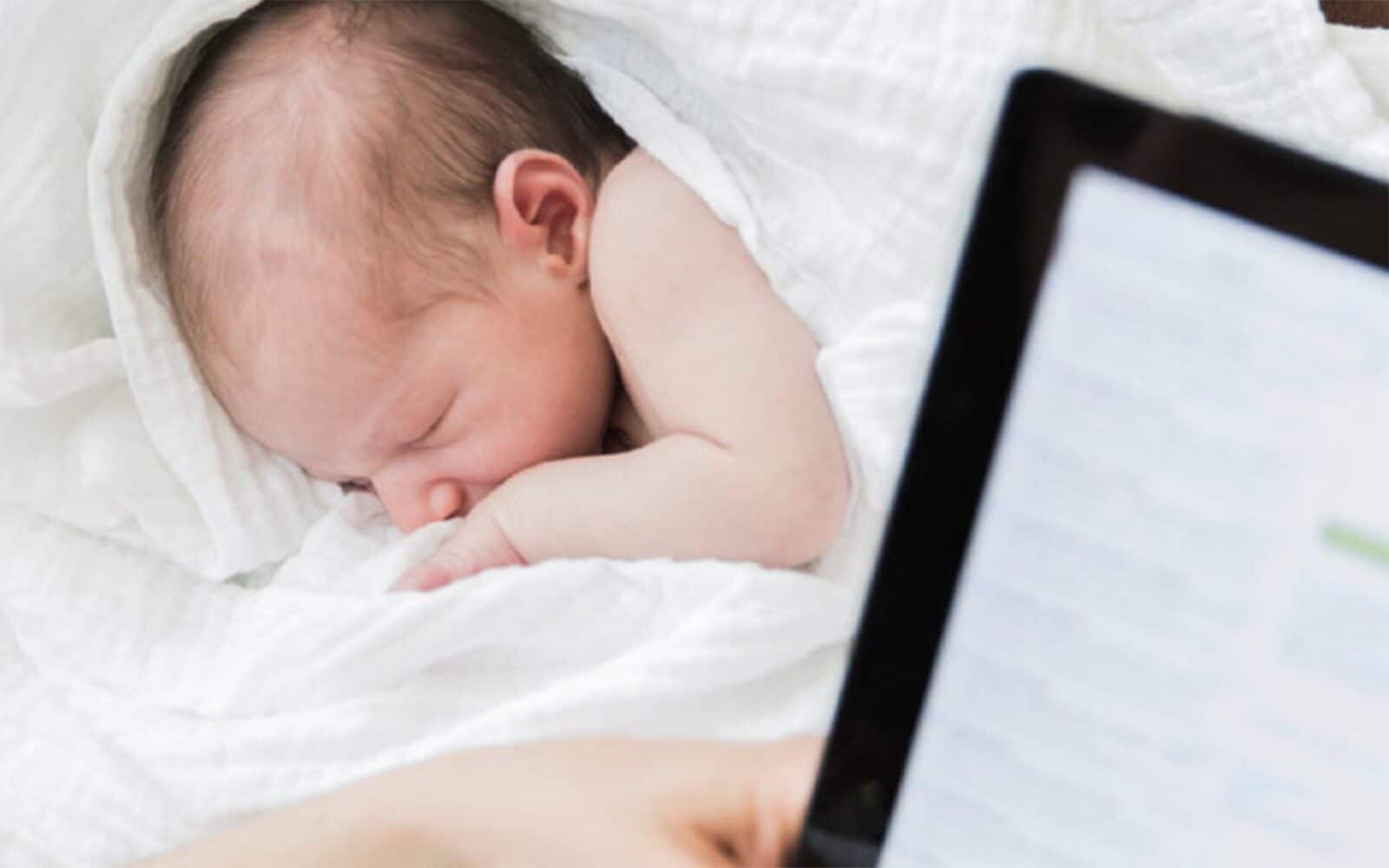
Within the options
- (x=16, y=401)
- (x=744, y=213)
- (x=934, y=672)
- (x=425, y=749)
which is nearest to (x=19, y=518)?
(x=16, y=401)

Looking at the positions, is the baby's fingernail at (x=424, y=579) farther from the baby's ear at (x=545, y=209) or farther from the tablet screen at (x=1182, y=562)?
the tablet screen at (x=1182, y=562)

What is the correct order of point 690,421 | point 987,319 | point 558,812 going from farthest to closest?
point 690,421
point 558,812
point 987,319

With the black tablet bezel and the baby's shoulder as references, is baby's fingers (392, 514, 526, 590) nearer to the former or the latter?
the baby's shoulder

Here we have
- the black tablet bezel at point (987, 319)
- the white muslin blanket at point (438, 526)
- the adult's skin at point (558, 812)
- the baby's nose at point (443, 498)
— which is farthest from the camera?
the baby's nose at point (443, 498)

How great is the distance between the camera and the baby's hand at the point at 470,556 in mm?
736

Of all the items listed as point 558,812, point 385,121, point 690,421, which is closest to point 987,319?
point 558,812

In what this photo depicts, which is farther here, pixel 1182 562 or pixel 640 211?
pixel 640 211

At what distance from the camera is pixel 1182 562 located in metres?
0.35

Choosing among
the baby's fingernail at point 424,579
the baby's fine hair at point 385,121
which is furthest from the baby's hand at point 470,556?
the baby's fine hair at point 385,121

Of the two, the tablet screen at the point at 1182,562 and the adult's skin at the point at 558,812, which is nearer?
the tablet screen at the point at 1182,562

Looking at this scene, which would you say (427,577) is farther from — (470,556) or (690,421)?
(690,421)

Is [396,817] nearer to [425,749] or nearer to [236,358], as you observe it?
[425,749]

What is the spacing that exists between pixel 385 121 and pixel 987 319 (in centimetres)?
48

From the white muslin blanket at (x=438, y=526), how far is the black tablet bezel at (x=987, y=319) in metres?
0.26
